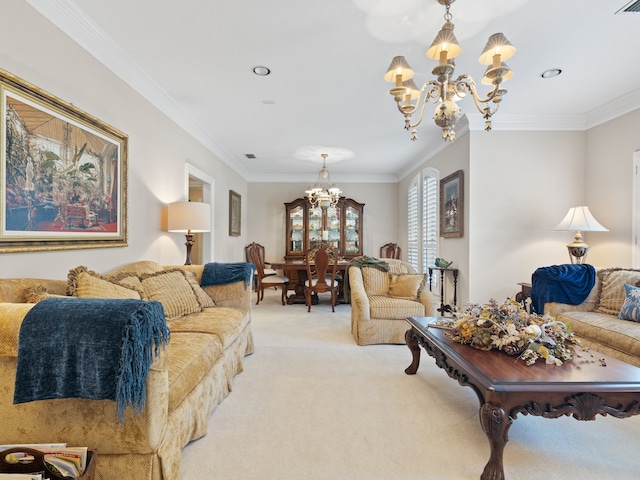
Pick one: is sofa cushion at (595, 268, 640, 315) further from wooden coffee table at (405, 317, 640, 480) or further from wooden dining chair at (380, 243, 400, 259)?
wooden dining chair at (380, 243, 400, 259)

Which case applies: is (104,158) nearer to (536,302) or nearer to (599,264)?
(536,302)

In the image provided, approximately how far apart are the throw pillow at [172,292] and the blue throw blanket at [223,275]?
263mm

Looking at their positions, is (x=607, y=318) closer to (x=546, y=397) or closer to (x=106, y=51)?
(x=546, y=397)

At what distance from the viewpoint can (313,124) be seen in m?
4.49

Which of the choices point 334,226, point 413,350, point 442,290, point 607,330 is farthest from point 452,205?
point 334,226

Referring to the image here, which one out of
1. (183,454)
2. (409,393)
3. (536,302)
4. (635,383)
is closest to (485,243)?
(536,302)

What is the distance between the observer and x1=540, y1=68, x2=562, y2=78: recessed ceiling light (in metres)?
3.05

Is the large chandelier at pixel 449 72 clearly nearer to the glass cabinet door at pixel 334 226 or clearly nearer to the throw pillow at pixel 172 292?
the throw pillow at pixel 172 292

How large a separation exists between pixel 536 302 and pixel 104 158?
4112mm

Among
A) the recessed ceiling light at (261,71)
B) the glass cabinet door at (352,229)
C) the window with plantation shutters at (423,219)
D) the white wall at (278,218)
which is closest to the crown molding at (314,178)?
the white wall at (278,218)

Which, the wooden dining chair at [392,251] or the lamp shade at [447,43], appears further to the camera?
the wooden dining chair at [392,251]

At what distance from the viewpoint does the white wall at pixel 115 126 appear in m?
1.93

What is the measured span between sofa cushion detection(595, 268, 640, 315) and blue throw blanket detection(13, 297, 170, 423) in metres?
3.72

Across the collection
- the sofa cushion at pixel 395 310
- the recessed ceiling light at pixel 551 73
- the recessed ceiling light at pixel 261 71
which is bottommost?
the sofa cushion at pixel 395 310
